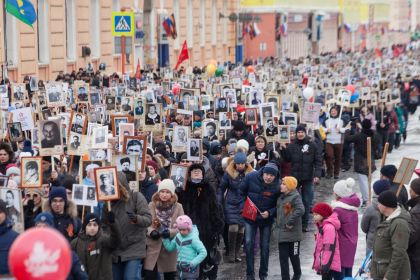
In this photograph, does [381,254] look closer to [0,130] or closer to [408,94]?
[0,130]

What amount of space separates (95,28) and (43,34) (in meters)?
4.99

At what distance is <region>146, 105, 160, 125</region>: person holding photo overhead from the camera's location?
19.1 meters

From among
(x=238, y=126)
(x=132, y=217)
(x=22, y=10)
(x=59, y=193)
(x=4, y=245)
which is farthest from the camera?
(x=22, y=10)

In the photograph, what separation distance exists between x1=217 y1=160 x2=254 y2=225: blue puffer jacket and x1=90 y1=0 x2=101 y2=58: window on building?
24.2 meters

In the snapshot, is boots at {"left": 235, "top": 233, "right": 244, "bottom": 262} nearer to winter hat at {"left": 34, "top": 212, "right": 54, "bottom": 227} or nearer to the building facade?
winter hat at {"left": 34, "top": 212, "right": 54, "bottom": 227}

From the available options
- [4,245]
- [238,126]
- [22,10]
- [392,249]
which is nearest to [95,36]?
[22,10]

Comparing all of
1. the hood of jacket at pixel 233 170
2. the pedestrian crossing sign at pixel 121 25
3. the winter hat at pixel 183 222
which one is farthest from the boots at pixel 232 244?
the pedestrian crossing sign at pixel 121 25

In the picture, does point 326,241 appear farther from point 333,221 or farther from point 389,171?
point 389,171

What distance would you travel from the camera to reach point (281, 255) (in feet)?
Answer: 44.2

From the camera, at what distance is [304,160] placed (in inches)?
694

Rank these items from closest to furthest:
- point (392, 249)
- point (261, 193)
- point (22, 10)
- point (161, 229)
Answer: point (392, 249) < point (161, 229) < point (261, 193) < point (22, 10)

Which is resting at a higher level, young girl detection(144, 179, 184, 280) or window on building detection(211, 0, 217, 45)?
window on building detection(211, 0, 217, 45)

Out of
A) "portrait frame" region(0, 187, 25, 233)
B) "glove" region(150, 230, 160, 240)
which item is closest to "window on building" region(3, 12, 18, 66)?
"glove" region(150, 230, 160, 240)

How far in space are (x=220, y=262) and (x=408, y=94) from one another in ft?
88.2
